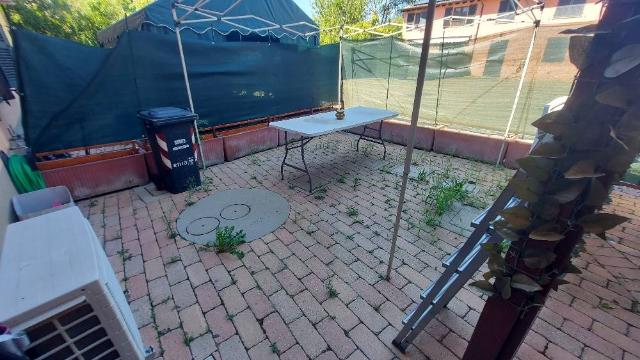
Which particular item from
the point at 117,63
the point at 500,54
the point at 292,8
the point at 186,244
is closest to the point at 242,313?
the point at 186,244

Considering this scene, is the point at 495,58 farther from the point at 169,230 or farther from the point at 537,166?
the point at 169,230

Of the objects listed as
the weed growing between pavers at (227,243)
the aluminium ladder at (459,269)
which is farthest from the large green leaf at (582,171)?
the weed growing between pavers at (227,243)

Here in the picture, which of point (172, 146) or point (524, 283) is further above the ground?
point (524, 283)

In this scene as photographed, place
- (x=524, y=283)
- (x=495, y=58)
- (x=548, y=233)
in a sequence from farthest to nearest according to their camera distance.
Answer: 1. (x=495, y=58)
2. (x=524, y=283)
3. (x=548, y=233)

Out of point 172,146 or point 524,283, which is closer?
point 524,283

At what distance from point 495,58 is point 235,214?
16.5 feet

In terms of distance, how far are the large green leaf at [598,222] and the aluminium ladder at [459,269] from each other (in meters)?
0.33

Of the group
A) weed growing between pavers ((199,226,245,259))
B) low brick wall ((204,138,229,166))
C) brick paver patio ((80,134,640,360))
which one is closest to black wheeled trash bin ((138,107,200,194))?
brick paver patio ((80,134,640,360))

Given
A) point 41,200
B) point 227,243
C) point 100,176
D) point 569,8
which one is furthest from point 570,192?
point 569,8

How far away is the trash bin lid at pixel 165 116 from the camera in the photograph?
3518 millimetres

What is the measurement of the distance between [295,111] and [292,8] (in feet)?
12.0

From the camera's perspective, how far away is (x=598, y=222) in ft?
2.73

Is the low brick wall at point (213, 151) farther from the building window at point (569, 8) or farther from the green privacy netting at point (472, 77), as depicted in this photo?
the building window at point (569, 8)

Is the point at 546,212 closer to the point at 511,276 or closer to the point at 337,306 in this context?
the point at 511,276
